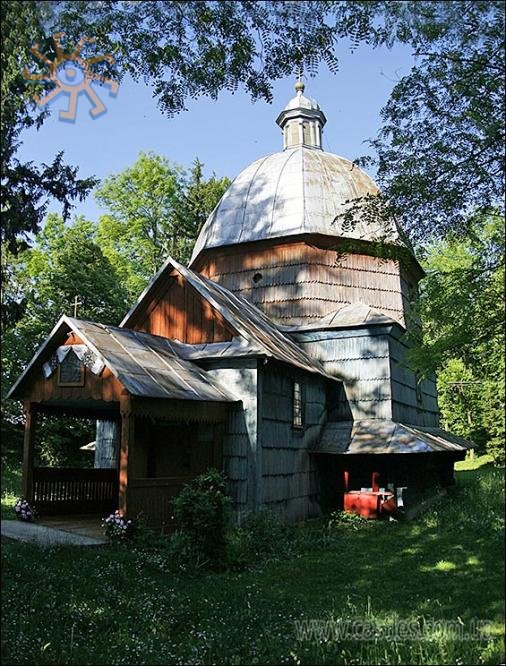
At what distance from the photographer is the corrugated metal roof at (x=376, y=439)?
588 inches

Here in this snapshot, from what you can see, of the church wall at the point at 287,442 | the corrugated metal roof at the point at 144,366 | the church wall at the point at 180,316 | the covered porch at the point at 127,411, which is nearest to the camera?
the covered porch at the point at 127,411

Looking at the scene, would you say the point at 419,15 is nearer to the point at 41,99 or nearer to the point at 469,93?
the point at 469,93

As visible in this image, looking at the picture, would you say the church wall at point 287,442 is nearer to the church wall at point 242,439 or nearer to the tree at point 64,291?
the church wall at point 242,439

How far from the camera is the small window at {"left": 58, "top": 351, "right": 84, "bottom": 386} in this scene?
11.8 meters

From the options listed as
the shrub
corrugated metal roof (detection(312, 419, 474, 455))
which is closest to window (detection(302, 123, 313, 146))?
corrugated metal roof (detection(312, 419, 474, 455))

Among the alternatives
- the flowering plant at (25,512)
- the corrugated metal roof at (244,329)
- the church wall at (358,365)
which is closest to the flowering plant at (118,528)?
the flowering plant at (25,512)

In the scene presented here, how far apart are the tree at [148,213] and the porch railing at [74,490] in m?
19.4

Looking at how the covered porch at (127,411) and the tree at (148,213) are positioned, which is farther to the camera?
the tree at (148,213)


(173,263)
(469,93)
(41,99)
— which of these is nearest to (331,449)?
(173,263)

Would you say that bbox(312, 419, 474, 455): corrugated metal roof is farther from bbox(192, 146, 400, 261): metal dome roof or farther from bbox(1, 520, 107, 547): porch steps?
bbox(1, 520, 107, 547): porch steps

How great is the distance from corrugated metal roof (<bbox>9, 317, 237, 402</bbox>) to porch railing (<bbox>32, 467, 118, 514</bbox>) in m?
2.13

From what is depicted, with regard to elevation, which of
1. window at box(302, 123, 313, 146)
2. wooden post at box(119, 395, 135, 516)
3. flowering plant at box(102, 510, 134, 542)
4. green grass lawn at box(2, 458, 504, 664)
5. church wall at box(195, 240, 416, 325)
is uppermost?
window at box(302, 123, 313, 146)

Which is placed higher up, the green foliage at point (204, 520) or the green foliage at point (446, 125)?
the green foliage at point (446, 125)

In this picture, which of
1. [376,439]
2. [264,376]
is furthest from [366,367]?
[264,376]
